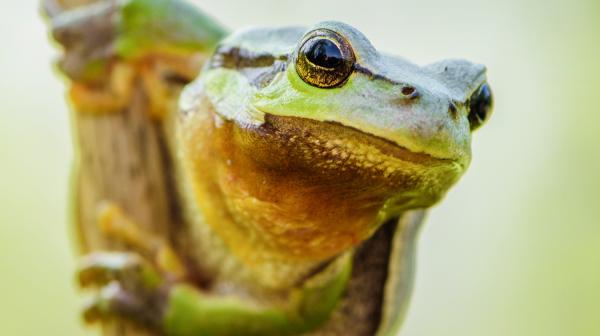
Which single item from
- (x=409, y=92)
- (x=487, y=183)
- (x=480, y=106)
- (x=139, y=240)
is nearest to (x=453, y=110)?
(x=409, y=92)

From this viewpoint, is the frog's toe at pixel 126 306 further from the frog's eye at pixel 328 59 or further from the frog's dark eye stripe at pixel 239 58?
the frog's eye at pixel 328 59

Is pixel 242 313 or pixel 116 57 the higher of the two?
pixel 116 57

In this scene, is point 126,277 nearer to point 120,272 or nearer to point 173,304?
point 120,272

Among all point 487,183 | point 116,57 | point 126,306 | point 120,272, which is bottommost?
point 126,306

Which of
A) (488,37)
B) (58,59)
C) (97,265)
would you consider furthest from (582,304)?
(58,59)

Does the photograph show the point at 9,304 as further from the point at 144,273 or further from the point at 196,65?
the point at 196,65

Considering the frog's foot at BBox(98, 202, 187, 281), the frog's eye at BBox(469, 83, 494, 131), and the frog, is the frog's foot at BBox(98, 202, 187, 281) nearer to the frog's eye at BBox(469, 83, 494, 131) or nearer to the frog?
the frog

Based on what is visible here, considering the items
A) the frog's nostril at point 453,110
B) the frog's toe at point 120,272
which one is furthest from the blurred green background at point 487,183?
the frog's nostril at point 453,110

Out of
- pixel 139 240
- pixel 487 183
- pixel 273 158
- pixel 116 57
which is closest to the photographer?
pixel 273 158
